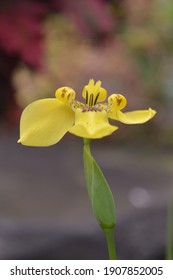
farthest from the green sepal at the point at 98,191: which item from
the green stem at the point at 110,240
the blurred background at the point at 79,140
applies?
the blurred background at the point at 79,140

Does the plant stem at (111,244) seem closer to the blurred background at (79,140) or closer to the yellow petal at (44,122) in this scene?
the yellow petal at (44,122)

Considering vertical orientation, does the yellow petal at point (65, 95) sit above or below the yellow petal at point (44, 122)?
above

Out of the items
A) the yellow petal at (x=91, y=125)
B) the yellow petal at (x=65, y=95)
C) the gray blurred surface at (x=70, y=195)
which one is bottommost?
the gray blurred surface at (x=70, y=195)

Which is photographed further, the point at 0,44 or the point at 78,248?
the point at 78,248

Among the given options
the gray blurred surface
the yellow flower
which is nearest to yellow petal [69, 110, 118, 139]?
the yellow flower

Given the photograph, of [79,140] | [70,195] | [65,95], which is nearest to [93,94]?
[65,95]

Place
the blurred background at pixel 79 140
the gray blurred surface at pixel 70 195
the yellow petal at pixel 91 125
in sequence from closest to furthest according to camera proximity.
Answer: the yellow petal at pixel 91 125, the blurred background at pixel 79 140, the gray blurred surface at pixel 70 195
